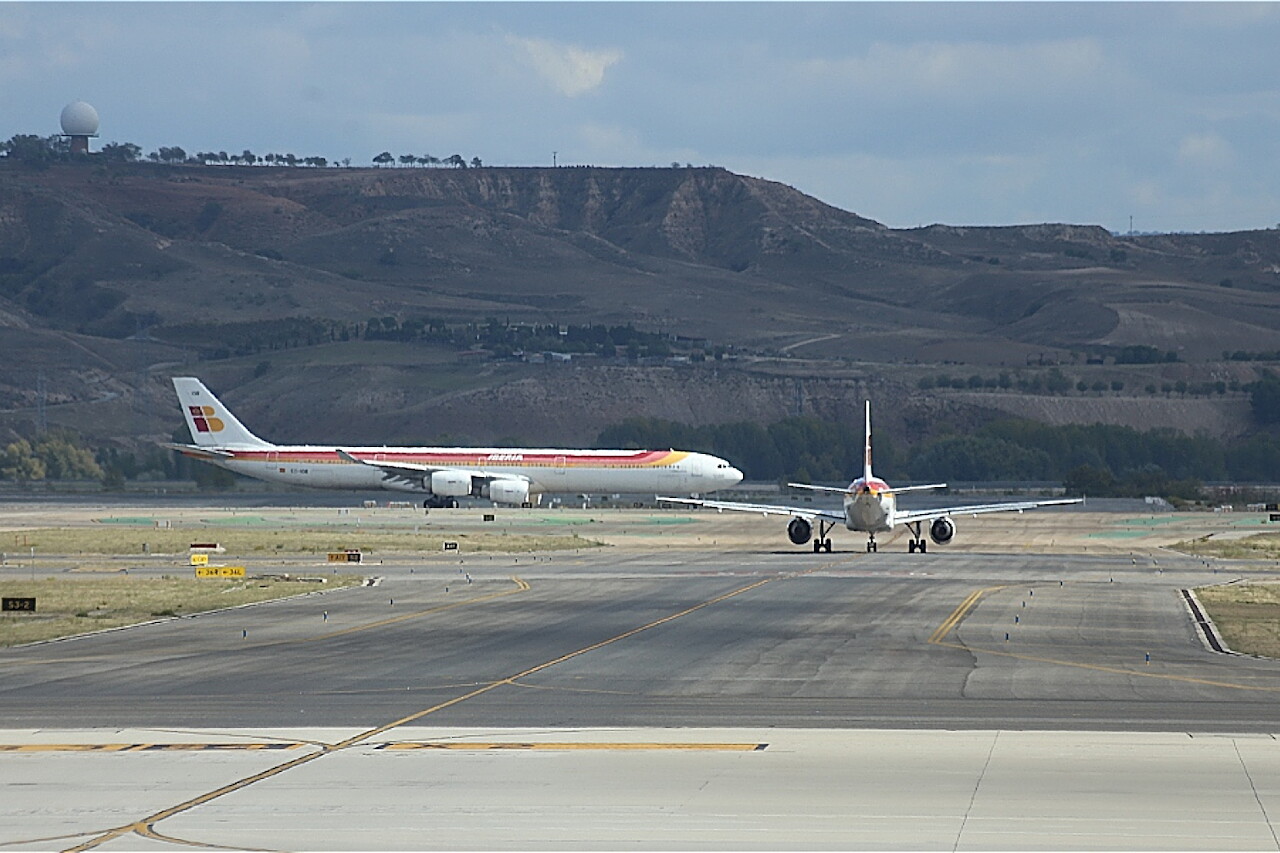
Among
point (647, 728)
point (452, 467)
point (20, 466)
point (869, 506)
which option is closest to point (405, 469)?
→ point (452, 467)

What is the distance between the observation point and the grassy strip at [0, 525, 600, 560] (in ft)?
232

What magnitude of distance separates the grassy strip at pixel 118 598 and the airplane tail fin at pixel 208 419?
5896 cm

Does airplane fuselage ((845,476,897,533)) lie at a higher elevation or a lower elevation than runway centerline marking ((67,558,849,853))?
higher

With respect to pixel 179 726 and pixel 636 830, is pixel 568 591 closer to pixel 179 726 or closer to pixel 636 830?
pixel 179 726

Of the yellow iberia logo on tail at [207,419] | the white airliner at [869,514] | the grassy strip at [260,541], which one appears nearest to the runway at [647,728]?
the white airliner at [869,514]

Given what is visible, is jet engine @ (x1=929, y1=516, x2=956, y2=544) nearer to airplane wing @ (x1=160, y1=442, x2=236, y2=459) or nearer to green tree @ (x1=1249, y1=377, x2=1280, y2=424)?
airplane wing @ (x1=160, y1=442, x2=236, y2=459)

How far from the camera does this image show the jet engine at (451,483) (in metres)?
105

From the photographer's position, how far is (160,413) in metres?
196

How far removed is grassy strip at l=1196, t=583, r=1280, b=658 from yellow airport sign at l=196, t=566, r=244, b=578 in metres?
28.5

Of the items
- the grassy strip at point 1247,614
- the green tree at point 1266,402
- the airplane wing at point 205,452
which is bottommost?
the grassy strip at point 1247,614

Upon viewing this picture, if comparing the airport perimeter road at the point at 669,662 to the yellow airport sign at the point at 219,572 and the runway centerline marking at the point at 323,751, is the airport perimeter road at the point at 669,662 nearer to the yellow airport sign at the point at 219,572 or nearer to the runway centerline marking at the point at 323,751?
the runway centerline marking at the point at 323,751

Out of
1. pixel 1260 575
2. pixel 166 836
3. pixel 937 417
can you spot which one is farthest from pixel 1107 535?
pixel 937 417

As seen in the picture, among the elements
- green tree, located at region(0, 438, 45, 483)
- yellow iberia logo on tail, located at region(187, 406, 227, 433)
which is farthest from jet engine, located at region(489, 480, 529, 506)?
green tree, located at region(0, 438, 45, 483)

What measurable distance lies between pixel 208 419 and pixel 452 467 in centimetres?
1723
